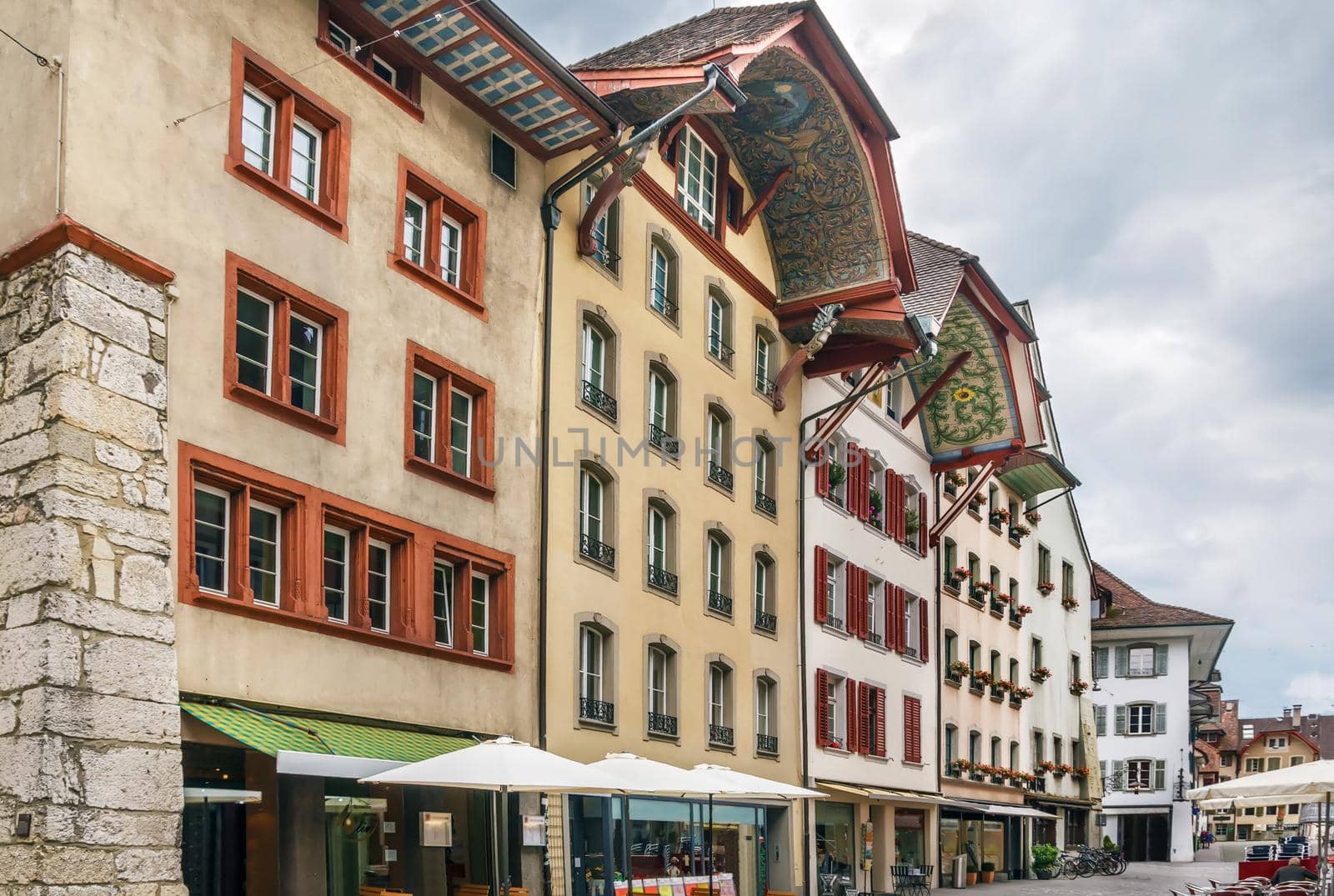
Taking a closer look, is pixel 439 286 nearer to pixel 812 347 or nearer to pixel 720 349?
pixel 720 349

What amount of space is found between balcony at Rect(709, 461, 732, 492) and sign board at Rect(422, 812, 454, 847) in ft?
32.8

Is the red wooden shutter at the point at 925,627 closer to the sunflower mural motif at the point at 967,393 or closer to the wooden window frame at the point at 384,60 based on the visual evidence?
the sunflower mural motif at the point at 967,393

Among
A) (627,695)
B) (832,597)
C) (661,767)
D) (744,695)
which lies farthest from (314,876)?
(832,597)

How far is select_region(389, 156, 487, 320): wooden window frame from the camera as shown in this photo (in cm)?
2031

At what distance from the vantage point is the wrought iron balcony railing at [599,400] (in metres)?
24.6

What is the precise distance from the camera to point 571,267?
79.4 feet

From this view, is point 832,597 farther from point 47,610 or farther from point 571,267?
point 47,610

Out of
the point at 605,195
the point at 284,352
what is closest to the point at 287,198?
the point at 284,352

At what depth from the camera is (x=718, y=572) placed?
95.8 feet

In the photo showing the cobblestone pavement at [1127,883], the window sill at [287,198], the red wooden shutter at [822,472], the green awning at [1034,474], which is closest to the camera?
the window sill at [287,198]

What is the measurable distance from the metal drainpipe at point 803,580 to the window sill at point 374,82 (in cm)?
1354

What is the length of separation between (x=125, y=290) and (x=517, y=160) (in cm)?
842

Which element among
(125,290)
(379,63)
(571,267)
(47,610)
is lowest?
(47,610)

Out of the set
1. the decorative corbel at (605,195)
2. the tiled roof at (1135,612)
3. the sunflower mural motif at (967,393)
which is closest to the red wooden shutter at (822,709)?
the sunflower mural motif at (967,393)
